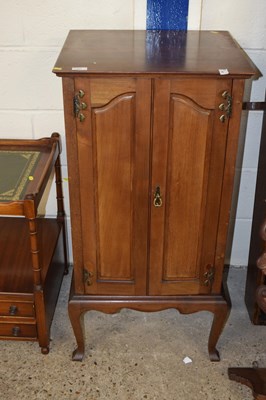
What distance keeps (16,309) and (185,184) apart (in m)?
1.01

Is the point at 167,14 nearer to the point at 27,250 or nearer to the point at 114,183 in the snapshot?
the point at 114,183

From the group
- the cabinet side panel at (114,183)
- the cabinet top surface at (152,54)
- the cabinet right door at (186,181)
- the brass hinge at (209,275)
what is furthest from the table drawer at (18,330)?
the cabinet top surface at (152,54)

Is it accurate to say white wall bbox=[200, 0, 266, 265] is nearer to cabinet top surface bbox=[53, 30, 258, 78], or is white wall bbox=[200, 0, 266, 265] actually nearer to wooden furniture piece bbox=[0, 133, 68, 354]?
cabinet top surface bbox=[53, 30, 258, 78]

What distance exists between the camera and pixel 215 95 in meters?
1.77

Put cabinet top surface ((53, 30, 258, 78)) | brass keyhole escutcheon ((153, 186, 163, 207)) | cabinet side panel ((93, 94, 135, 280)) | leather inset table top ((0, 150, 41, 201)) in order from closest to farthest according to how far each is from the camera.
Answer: cabinet top surface ((53, 30, 258, 78)) → cabinet side panel ((93, 94, 135, 280)) → brass keyhole escutcheon ((153, 186, 163, 207)) → leather inset table top ((0, 150, 41, 201))

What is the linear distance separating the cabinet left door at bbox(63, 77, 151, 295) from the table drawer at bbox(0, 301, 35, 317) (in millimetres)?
282

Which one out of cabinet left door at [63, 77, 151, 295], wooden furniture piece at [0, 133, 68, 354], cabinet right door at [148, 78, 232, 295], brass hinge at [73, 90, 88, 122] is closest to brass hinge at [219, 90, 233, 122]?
cabinet right door at [148, 78, 232, 295]

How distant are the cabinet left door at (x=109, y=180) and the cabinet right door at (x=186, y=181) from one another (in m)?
0.05

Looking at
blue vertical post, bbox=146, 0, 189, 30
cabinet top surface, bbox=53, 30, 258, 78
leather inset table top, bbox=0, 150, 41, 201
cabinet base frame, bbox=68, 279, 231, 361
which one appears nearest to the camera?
cabinet top surface, bbox=53, 30, 258, 78

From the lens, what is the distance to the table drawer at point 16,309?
2322mm

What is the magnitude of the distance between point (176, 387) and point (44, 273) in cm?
80

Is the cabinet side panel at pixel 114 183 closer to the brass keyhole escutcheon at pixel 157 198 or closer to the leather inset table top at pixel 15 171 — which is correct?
the brass keyhole escutcheon at pixel 157 198

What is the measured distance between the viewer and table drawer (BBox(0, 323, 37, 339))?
7.83ft

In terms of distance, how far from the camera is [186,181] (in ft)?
6.41
